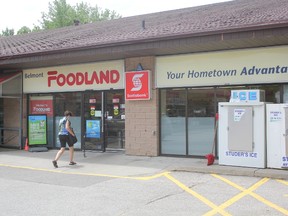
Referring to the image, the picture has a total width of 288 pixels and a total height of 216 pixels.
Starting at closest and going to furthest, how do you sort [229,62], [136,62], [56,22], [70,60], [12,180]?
[12,180]
[229,62]
[136,62]
[70,60]
[56,22]

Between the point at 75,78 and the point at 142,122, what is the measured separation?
11.0ft

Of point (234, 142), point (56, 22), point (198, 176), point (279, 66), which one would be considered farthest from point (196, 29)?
point (56, 22)

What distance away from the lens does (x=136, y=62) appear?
1291cm

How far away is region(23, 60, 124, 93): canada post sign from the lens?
13.6m

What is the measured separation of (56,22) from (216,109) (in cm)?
4110

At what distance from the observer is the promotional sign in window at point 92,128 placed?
14102mm

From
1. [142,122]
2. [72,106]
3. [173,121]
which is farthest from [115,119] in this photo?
[173,121]

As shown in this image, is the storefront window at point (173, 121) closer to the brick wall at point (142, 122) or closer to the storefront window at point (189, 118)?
the storefront window at point (189, 118)

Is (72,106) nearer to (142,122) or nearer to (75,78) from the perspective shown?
(75,78)

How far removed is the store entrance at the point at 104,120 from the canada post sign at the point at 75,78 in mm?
353

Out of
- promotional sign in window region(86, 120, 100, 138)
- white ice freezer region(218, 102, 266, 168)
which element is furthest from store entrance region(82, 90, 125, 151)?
white ice freezer region(218, 102, 266, 168)

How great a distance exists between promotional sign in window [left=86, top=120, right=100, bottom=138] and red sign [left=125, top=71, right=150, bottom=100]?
1.82m

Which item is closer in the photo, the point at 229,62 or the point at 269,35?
the point at 269,35

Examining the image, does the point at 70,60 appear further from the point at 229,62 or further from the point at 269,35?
the point at 269,35
